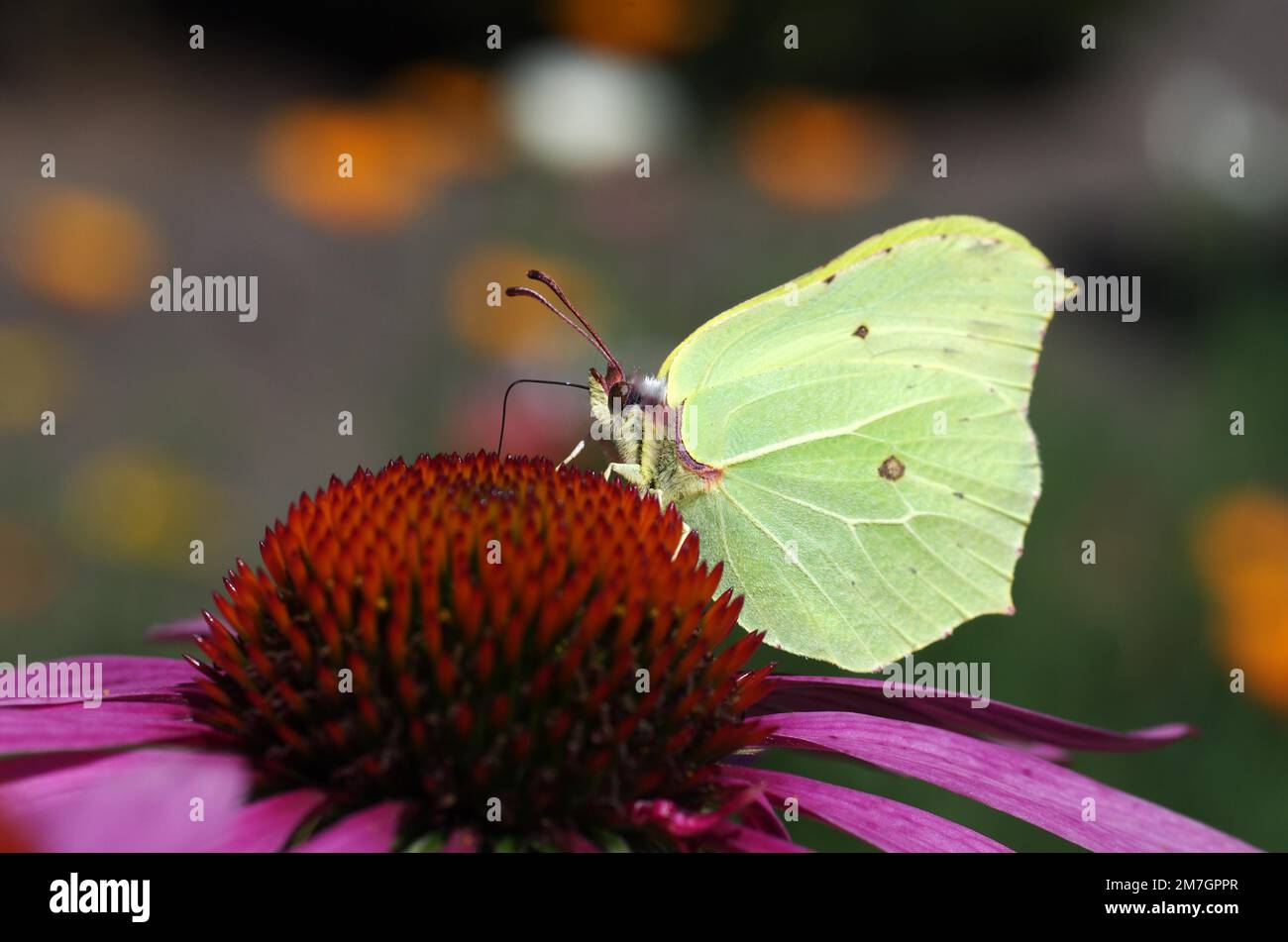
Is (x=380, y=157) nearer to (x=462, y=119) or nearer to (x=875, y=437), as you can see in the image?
(x=462, y=119)

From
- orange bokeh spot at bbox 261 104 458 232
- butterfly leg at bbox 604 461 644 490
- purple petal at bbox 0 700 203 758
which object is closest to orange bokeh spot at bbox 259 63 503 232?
orange bokeh spot at bbox 261 104 458 232

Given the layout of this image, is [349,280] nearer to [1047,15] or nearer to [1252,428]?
[1252,428]

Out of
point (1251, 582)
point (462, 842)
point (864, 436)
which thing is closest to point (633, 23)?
point (1251, 582)

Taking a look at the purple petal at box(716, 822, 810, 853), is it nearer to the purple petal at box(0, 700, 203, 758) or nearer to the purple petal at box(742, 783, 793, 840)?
the purple petal at box(742, 783, 793, 840)

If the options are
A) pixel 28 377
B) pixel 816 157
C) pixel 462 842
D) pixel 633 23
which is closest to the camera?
pixel 462 842

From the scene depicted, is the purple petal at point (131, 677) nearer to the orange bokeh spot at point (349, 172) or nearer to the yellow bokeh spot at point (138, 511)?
the yellow bokeh spot at point (138, 511)

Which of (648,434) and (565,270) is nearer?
(648,434)

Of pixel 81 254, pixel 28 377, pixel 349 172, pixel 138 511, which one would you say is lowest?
pixel 138 511
